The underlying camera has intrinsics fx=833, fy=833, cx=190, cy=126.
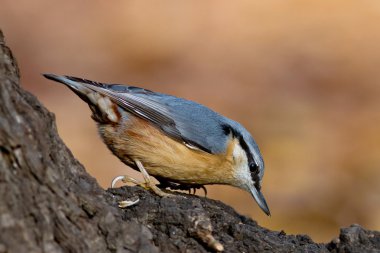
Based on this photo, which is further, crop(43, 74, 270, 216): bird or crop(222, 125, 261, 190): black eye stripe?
crop(222, 125, 261, 190): black eye stripe

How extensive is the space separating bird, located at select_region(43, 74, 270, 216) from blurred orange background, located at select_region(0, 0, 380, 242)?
9.88 feet

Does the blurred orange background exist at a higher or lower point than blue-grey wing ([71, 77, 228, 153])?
higher

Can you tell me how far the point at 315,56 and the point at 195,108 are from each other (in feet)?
19.0

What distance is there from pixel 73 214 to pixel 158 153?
1.69 m

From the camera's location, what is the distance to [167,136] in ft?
14.3

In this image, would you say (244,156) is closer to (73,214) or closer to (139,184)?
(139,184)

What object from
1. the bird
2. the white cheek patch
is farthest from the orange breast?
the white cheek patch

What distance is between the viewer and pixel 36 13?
10.2m

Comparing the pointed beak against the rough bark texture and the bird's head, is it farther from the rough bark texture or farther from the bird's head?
the rough bark texture

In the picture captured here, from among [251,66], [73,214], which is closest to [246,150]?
[73,214]

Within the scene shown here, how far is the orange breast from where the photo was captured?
4.28 m

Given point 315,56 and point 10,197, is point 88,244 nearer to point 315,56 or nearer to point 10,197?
point 10,197

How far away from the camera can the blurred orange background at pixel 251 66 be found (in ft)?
26.0

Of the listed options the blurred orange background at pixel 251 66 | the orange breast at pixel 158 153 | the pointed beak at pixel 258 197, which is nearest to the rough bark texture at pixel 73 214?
the orange breast at pixel 158 153
